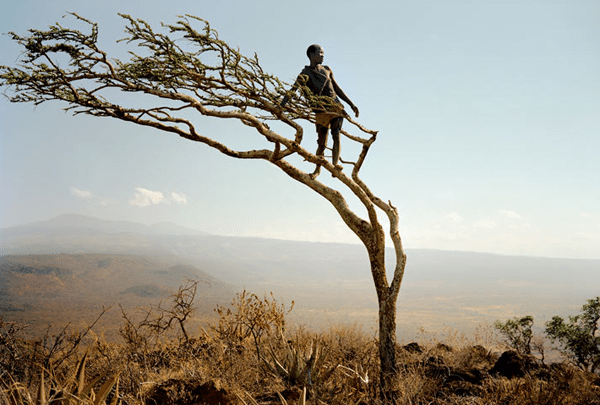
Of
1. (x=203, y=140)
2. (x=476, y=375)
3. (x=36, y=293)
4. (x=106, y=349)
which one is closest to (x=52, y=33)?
(x=203, y=140)

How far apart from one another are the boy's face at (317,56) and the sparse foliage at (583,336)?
7.41m

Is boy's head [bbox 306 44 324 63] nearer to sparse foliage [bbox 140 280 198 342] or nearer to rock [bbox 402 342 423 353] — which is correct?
sparse foliage [bbox 140 280 198 342]

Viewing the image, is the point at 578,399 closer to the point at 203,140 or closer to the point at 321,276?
the point at 203,140

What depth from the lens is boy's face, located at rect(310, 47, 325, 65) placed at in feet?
15.5

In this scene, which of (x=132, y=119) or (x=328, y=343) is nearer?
(x=132, y=119)

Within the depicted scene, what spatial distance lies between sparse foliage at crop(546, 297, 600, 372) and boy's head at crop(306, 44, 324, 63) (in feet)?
24.4

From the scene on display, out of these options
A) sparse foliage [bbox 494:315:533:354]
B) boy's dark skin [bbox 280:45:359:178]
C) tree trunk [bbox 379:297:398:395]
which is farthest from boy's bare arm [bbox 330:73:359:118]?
sparse foliage [bbox 494:315:533:354]

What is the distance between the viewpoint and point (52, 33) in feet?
14.2

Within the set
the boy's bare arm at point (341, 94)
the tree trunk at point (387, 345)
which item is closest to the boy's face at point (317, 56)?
the boy's bare arm at point (341, 94)

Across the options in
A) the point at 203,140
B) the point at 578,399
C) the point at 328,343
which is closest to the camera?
the point at 578,399

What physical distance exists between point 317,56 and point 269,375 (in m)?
4.35

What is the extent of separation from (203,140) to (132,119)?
0.92 meters

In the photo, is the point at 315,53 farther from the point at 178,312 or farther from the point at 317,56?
the point at 178,312

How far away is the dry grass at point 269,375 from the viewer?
143 inches
